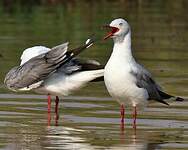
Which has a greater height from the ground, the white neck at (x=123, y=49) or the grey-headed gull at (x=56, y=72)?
the white neck at (x=123, y=49)

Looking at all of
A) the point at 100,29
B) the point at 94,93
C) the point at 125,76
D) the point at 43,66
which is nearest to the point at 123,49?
the point at 125,76

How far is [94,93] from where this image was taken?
1631cm

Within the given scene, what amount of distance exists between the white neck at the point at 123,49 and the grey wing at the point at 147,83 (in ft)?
0.74

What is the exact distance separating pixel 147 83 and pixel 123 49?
2.03ft

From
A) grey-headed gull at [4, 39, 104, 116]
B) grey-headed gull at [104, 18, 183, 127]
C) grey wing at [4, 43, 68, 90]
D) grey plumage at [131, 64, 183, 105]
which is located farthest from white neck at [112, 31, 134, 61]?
grey wing at [4, 43, 68, 90]

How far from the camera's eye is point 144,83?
13.2m

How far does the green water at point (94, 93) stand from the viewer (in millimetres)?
11930

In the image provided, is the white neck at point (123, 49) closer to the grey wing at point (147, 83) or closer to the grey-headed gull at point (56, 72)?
the grey wing at point (147, 83)

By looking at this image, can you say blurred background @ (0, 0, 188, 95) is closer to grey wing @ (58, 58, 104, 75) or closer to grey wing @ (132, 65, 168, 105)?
grey wing @ (58, 58, 104, 75)

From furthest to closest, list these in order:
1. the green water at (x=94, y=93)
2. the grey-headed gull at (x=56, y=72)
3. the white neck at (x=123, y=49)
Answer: the grey-headed gull at (x=56, y=72) < the white neck at (x=123, y=49) < the green water at (x=94, y=93)

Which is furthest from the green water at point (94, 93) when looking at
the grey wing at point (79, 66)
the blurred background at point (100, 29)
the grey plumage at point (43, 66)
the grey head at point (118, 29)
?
the grey head at point (118, 29)

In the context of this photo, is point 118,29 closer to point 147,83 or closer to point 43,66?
point 147,83

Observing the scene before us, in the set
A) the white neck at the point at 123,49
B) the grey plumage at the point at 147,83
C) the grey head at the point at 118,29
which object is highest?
the grey head at the point at 118,29

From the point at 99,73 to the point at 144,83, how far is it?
77 cm
